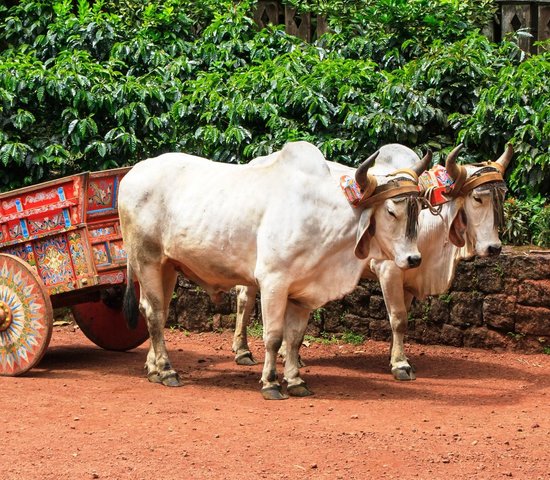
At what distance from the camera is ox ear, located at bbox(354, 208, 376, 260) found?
307 inches

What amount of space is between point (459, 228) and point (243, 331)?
197cm

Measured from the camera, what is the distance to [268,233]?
310 inches

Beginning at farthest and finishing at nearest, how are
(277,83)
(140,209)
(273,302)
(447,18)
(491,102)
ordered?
1. (447,18)
2. (277,83)
3. (491,102)
4. (140,209)
5. (273,302)

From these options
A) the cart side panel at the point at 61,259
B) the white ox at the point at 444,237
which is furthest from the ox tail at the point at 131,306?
the white ox at the point at 444,237

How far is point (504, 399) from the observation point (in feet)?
26.0

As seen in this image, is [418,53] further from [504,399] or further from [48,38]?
[504,399]

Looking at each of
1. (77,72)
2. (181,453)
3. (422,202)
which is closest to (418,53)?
(77,72)

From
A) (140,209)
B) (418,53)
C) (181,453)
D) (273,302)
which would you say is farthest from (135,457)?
(418,53)

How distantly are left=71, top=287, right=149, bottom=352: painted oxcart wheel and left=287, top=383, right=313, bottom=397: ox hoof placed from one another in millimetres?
1911

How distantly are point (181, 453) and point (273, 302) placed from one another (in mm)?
1740

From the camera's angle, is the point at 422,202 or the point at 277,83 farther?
the point at 277,83

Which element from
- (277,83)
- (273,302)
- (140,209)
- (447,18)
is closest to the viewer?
(273,302)

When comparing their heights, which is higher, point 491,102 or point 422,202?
point 491,102

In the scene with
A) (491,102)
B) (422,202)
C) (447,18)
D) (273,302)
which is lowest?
(273,302)
